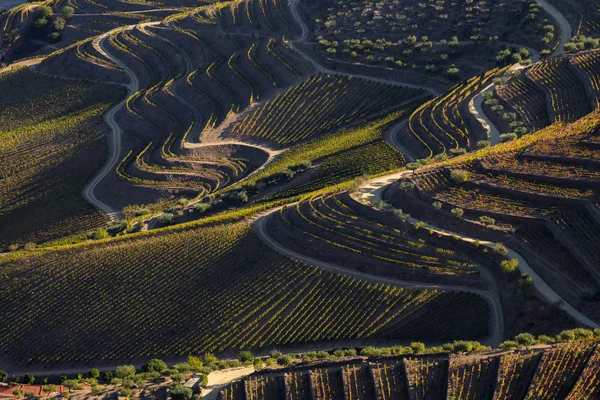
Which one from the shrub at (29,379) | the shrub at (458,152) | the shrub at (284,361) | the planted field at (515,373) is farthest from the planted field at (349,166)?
the planted field at (515,373)

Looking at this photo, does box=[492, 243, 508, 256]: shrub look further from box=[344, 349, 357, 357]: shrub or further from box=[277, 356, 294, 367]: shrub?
box=[277, 356, 294, 367]: shrub

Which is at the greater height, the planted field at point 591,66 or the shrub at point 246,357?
the planted field at point 591,66

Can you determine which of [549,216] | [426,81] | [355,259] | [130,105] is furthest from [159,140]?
[549,216]

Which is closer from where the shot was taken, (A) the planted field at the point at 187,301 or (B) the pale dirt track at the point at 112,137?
(A) the planted field at the point at 187,301

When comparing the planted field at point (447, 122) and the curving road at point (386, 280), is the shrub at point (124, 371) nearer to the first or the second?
the curving road at point (386, 280)

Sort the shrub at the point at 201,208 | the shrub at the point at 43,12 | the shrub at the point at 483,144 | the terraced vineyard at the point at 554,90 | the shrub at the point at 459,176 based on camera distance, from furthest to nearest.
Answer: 1. the shrub at the point at 43,12
2. the shrub at the point at 201,208
3. the terraced vineyard at the point at 554,90
4. the shrub at the point at 483,144
5. the shrub at the point at 459,176

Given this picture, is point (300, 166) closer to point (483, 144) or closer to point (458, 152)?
point (458, 152)

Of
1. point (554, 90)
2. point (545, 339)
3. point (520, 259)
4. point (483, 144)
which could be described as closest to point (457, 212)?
point (520, 259)
